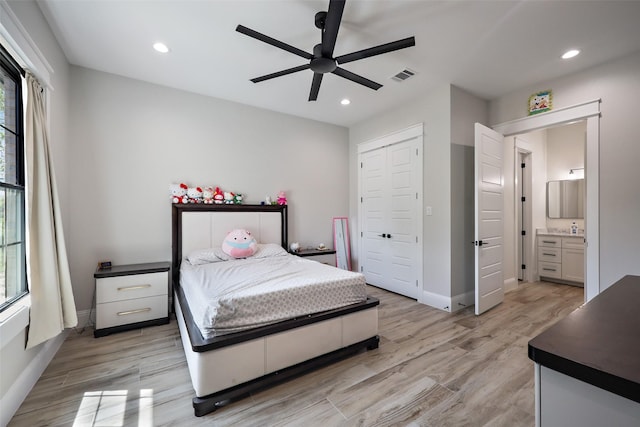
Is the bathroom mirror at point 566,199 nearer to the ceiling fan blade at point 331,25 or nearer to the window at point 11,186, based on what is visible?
the ceiling fan blade at point 331,25

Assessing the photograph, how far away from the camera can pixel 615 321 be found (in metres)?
0.87

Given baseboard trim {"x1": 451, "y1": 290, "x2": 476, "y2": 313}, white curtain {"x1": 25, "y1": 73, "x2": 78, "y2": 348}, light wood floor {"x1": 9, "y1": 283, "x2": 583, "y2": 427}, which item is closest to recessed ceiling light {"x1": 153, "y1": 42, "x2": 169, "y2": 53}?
white curtain {"x1": 25, "y1": 73, "x2": 78, "y2": 348}

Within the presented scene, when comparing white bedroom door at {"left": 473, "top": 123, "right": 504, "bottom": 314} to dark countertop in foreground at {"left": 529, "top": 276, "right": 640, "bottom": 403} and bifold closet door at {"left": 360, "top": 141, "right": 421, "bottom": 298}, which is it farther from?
dark countertop in foreground at {"left": 529, "top": 276, "right": 640, "bottom": 403}

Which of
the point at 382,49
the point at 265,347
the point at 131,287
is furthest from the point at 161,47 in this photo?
the point at 265,347

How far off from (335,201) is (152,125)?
9.58 ft

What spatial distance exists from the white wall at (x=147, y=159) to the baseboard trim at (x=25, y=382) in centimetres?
86

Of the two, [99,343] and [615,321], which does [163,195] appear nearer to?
[99,343]

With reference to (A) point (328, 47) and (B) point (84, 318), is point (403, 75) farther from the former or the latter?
(B) point (84, 318)

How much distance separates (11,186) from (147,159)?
57.9 inches

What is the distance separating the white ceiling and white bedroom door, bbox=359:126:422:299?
3.47 feet

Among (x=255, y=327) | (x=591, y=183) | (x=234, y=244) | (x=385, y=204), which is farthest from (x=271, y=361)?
(x=591, y=183)

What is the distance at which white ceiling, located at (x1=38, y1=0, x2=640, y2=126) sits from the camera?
207 centimetres

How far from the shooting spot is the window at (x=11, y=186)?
179cm

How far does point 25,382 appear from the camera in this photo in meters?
1.79
